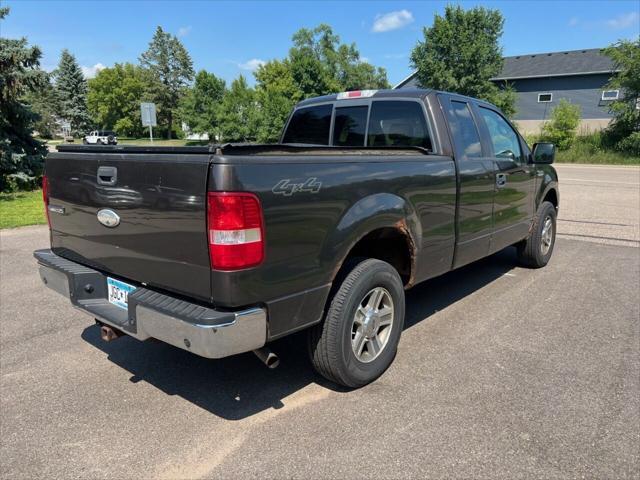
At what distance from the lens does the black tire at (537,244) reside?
5914 mm

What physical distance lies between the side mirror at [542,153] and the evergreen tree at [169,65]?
79222 millimetres

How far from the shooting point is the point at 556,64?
1651 inches

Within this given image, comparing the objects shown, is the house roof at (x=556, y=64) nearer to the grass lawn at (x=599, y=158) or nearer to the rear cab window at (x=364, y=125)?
the grass lawn at (x=599, y=158)

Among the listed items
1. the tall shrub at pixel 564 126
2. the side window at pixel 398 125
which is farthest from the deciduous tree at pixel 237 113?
the side window at pixel 398 125

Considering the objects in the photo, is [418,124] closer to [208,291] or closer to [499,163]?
[499,163]

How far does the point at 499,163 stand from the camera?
4637mm

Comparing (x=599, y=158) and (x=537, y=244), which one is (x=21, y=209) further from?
(x=599, y=158)

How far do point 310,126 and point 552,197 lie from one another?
358 centimetres

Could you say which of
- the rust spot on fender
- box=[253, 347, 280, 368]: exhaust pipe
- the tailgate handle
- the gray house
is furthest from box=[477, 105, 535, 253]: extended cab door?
the gray house

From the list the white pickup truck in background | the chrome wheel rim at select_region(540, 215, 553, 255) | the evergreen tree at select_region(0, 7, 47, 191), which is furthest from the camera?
the evergreen tree at select_region(0, 7, 47, 191)

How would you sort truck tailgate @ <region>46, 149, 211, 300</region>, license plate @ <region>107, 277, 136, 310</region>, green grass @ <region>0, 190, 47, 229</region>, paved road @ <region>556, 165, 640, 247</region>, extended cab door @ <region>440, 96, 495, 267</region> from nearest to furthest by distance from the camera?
truck tailgate @ <region>46, 149, 211, 300</region> < license plate @ <region>107, 277, 136, 310</region> < extended cab door @ <region>440, 96, 495, 267</region> < paved road @ <region>556, 165, 640, 247</region> < green grass @ <region>0, 190, 47, 229</region>

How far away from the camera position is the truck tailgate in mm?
2408

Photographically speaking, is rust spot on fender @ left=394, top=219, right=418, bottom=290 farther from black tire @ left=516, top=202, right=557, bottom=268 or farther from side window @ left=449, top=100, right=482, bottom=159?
black tire @ left=516, top=202, right=557, bottom=268

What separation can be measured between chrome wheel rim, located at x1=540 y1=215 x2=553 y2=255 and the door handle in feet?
5.48
